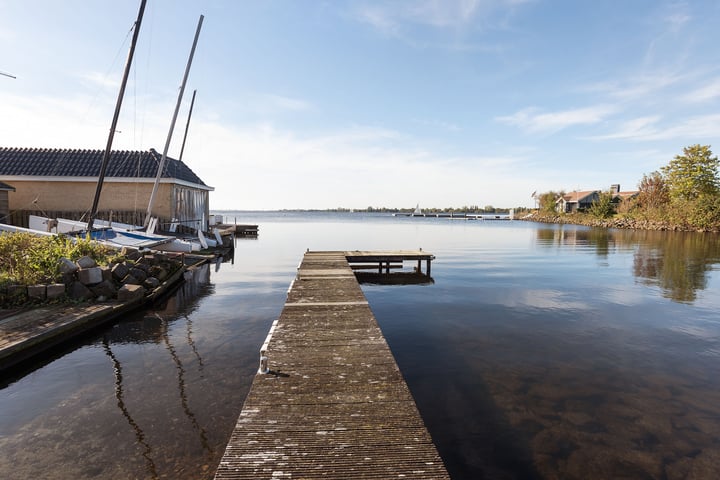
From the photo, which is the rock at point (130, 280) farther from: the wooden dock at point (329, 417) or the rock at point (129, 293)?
the wooden dock at point (329, 417)

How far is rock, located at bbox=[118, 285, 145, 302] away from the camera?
37.8 feet

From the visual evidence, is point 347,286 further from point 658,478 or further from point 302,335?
point 658,478

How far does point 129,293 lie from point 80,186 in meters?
18.0

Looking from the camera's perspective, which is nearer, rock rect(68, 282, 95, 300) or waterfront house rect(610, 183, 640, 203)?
rock rect(68, 282, 95, 300)

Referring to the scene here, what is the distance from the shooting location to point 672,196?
218 feet

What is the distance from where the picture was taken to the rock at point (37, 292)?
10.2 metres

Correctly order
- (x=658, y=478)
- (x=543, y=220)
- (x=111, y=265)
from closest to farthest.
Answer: (x=658, y=478) → (x=111, y=265) → (x=543, y=220)

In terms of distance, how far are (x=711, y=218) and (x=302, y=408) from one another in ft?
242

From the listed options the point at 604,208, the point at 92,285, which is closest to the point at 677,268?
the point at 92,285

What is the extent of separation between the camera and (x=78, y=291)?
1095 centimetres

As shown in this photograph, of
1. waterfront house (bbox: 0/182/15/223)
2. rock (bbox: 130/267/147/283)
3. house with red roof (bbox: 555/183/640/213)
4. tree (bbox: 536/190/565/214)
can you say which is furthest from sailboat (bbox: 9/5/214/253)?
tree (bbox: 536/190/565/214)

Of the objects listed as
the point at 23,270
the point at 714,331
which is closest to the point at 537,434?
the point at 714,331

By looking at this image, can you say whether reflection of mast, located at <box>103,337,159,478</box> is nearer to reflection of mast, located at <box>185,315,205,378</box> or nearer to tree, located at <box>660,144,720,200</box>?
reflection of mast, located at <box>185,315,205,378</box>

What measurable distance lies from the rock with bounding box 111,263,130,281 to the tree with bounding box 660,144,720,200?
8190 cm
